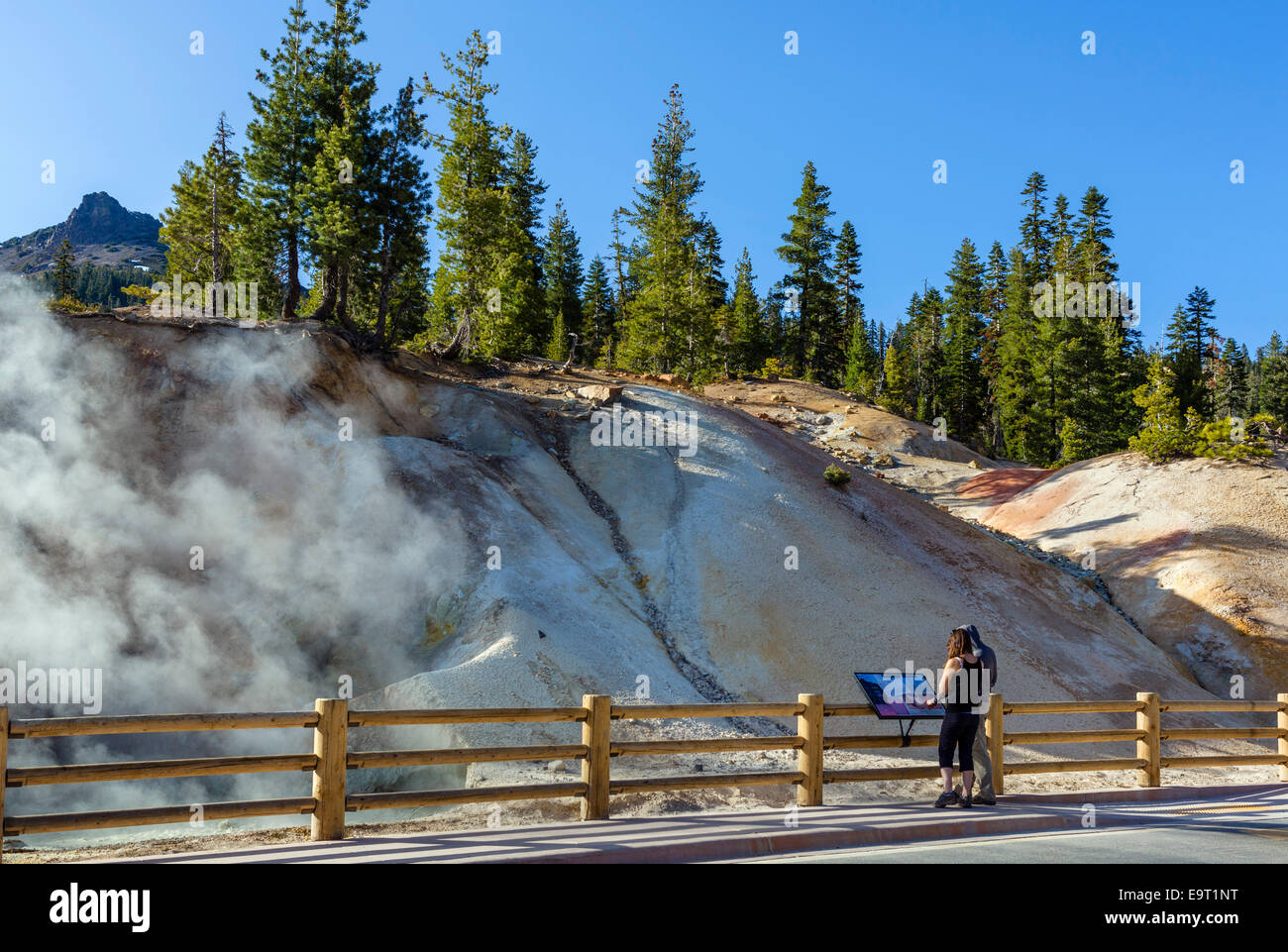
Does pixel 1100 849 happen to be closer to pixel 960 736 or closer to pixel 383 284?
pixel 960 736

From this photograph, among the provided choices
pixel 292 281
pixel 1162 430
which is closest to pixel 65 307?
pixel 292 281

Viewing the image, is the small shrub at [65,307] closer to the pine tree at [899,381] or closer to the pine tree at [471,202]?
the pine tree at [471,202]

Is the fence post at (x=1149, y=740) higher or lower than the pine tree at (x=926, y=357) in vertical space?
lower

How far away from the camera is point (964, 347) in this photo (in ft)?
256

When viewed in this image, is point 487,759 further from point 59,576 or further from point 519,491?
point 519,491

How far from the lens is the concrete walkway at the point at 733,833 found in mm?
7559

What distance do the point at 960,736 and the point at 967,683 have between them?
2.49 ft

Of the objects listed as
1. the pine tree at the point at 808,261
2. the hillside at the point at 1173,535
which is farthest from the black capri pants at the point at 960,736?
the pine tree at the point at 808,261

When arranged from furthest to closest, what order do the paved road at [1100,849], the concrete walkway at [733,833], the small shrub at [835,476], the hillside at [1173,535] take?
the small shrub at [835,476] < the hillside at [1173,535] < the paved road at [1100,849] < the concrete walkway at [733,833]

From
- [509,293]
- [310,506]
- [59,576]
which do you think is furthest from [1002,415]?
[59,576]

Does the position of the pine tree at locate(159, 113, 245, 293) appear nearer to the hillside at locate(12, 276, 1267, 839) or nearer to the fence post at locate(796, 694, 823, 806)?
the hillside at locate(12, 276, 1267, 839)

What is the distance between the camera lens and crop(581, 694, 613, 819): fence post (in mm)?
9633
